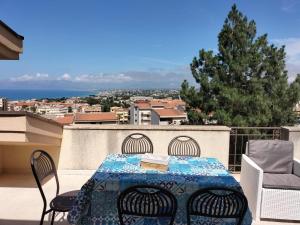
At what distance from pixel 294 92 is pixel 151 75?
70.1 metres

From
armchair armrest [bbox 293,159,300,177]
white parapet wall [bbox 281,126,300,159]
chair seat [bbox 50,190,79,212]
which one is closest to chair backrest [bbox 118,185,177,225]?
chair seat [bbox 50,190,79,212]

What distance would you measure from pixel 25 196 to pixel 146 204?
2.63 meters

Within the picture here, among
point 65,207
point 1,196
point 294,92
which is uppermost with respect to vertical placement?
point 294,92

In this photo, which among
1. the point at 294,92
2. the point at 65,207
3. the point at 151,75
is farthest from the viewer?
the point at 151,75

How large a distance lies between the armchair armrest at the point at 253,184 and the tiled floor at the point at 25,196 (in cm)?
17

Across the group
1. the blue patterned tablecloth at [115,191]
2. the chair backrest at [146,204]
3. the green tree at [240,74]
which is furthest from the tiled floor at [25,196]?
the green tree at [240,74]

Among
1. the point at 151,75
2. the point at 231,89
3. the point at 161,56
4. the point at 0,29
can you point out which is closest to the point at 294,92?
the point at 231,89

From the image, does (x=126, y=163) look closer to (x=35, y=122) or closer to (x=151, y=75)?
(x=35, y=122)

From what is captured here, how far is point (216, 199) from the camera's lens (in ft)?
6.69

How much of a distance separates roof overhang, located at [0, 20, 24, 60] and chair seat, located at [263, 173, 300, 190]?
2962mm

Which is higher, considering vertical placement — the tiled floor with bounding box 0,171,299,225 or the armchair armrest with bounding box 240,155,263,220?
the armchair armrest with bounding box 240,155,263,220

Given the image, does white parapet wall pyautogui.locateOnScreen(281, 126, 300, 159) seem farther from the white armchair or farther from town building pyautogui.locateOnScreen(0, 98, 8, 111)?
town building pyautogui.locateOnScreen(0, 98, 8, 111)

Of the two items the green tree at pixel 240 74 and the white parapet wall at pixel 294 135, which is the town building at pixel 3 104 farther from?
the green tree at pixel 240 74

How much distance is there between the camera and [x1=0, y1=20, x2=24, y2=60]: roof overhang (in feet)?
7.68
